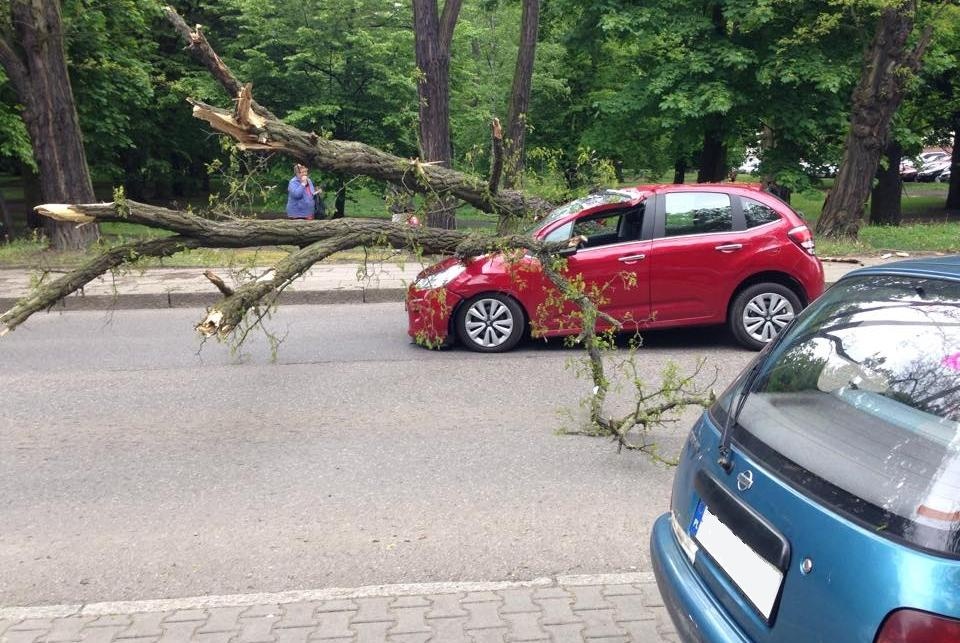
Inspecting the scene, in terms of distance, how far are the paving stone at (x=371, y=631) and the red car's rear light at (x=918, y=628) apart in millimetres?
2037

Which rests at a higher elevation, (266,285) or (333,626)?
(266,285)

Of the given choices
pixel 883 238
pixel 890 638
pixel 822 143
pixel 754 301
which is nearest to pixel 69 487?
pixel 890 638

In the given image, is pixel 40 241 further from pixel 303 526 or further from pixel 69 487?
pixel 303 526

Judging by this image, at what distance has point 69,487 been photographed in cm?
515

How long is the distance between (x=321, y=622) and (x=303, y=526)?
3.55 feet

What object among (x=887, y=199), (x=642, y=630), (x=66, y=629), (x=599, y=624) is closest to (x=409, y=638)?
(x=599, y=624)

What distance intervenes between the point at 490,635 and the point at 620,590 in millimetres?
669

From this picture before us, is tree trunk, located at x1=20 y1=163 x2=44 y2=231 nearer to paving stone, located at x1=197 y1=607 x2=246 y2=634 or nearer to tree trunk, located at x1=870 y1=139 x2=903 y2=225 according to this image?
paving stone, located at x1=197 y1=607 x2=246 y2=634

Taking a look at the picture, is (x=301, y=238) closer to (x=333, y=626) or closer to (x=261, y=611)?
(x=261, y=611)

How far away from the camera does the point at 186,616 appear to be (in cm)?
358

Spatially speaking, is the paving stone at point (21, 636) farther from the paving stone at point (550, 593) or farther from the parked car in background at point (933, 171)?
the parked car in background at point (933, 171)

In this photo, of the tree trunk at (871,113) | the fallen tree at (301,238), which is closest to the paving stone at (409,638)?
the fallen tree at (301,238)

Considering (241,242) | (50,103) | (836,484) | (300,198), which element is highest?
(50,103)

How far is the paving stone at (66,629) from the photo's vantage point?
3410 millimetres
